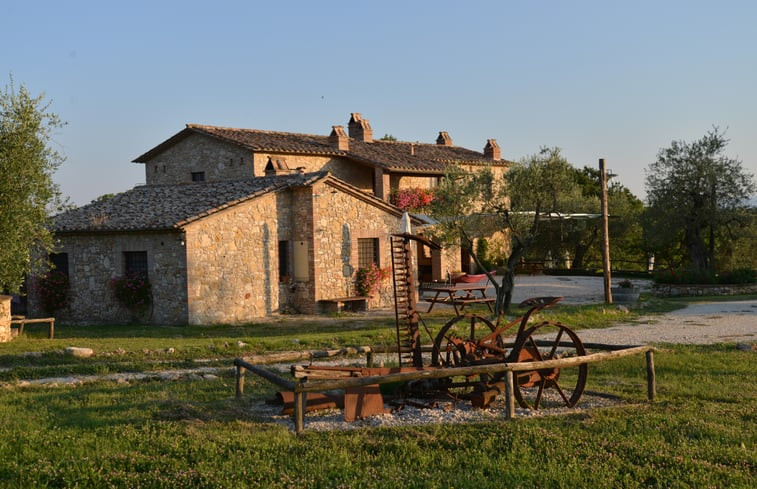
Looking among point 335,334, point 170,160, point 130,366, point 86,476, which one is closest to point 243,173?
point 170,160

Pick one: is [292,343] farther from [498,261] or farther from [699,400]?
[498,261]

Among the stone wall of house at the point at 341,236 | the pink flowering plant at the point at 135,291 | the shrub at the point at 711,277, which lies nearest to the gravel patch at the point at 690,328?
the shrub at the point at 711,277

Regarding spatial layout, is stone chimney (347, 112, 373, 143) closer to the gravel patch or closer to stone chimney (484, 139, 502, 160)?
stone chimney (484, 139, 502, 160)

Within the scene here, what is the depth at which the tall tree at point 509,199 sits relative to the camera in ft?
68.1

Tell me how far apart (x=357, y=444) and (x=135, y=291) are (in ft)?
45.7

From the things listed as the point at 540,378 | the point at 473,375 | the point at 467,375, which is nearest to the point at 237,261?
the point at 473,375

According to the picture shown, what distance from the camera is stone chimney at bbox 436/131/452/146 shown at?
43625 mm

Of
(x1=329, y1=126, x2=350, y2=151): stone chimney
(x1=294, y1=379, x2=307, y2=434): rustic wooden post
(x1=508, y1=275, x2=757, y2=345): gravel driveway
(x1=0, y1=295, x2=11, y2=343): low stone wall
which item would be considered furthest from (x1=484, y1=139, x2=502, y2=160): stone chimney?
(x1=294, y1=379, x2=307, y2=434): rustic wooden post

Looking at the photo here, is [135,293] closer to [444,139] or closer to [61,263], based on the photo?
[61,263]

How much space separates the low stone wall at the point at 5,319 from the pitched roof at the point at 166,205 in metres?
4.19

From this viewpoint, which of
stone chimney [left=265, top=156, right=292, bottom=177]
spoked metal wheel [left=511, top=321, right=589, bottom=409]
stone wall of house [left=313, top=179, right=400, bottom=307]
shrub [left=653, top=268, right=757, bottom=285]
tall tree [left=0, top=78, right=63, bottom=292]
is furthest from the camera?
shrub [left=653, top=268, right=757, bottom=285]

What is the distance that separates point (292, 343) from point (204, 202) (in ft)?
23.5

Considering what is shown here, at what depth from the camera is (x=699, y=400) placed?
932cm

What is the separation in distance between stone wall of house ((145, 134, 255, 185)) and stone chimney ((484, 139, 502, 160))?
16.4m
